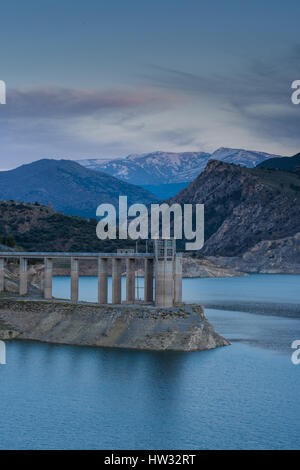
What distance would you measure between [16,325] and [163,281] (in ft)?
43.7

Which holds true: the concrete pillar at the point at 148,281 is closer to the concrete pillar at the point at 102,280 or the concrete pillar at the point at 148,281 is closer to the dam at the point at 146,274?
the dam at the point at 146,274

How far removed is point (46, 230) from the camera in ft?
537

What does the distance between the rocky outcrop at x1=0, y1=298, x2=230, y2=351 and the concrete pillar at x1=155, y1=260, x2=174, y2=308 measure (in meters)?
1.14

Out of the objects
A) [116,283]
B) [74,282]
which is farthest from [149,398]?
[74,282]

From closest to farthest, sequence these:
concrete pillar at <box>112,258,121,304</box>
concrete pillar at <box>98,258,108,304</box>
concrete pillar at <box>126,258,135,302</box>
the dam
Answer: the dam, concrete pillar at <box>112,258,121,304</box>, concrete pillar at <box>98,258,108,304</box>, concrete pillar at <box>126,258,135,302</box>

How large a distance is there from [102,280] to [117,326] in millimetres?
10624

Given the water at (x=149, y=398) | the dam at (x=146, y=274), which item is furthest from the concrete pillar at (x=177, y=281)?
the water at (x=149, y=398)

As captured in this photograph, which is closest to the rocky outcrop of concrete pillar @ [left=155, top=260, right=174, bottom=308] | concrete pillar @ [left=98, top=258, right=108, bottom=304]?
concrete pillar @ [left=155, top=260, right=174, bottom=308]

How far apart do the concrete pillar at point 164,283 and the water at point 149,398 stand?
593 centimetres

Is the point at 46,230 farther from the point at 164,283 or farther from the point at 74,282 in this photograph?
the point at 164,283

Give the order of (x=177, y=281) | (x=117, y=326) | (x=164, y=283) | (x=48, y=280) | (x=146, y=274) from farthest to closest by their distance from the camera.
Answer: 1. (x=48, y=280)
2. (x=146, y=274)
3. (x=177, y=281)
4. (x=164, y=283)
5. (x=117, y=326)

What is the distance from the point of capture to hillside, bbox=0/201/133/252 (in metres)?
158

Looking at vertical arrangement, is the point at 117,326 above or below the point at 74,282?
below

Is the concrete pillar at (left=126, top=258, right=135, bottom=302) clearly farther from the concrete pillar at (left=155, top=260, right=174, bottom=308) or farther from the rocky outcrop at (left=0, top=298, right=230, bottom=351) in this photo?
the concrete pillar at (left=155, top=260, right=174, bottom=308)
